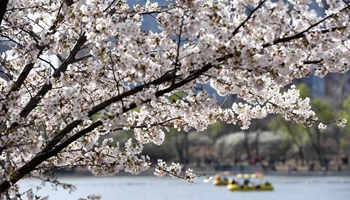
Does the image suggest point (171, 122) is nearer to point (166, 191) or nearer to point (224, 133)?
point (166, 191)

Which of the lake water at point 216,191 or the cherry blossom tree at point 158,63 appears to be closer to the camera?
the cherry blossom tree at point 158,63

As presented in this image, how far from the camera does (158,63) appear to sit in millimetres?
6980

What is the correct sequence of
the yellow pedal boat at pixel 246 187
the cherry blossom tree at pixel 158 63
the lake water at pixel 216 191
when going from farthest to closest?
the yellow pedal boat at pixel 246 187
the lake water at pixel 216 191
the cherry blossom tree at pixel 158 63

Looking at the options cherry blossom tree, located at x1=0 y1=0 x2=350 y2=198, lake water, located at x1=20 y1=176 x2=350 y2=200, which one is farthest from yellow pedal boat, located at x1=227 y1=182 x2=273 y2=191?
cherry blossom tree, located at x1=0 y1=0 x2=350 y2=198

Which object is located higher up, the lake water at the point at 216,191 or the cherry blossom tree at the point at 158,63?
the lake water at the point at 216,191

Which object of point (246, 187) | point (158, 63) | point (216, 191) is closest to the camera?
point (158, 63)

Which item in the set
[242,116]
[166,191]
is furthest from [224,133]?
[242,116]

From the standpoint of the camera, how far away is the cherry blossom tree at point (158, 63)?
21.1 feet

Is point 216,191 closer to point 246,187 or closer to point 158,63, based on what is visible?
point 246,187

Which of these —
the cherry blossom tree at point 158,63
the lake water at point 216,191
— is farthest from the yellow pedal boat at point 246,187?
the cherry blossom tree at point 158,63

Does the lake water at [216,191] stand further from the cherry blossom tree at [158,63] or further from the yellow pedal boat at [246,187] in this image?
the cherry blossom tree at [158,63]

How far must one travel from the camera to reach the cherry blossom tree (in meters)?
6.43

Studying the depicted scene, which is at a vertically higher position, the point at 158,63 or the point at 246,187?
the point at 246,187

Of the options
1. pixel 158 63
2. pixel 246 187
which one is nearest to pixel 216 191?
pixel 246 187
